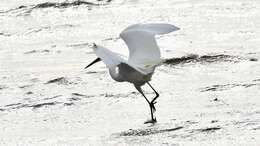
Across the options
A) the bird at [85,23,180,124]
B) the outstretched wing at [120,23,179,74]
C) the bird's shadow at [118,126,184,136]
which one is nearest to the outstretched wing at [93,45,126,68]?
the bird at [85,23,180,124]

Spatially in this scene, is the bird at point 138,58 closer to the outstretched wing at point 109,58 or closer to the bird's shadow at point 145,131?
the outstretched wing at point 109,58

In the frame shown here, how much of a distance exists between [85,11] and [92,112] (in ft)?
19.2

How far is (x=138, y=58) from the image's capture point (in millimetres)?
6770

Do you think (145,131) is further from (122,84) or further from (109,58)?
(122,84)

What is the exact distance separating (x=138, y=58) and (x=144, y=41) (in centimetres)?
24

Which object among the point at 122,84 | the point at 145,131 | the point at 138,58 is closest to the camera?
the point at 145,131

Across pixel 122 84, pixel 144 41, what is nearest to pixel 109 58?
pixel 144 41

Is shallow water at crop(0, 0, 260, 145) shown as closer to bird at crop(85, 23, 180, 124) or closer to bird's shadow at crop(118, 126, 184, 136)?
bird's shadow at crop(118, 126, 184, 136)

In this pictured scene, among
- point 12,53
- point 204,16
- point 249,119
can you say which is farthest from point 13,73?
point 249,119

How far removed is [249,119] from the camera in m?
6.04

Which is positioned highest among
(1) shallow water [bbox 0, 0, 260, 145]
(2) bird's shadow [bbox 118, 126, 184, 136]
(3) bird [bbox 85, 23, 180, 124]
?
(3) bird [bbox 85, 23, 180, 124]

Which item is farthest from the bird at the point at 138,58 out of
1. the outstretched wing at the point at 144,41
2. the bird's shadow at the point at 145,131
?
the bird's shadow at the point at 145,131

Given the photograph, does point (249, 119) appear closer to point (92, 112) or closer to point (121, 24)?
point (92, 112)

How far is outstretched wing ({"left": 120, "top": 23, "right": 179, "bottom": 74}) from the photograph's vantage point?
674 cm
